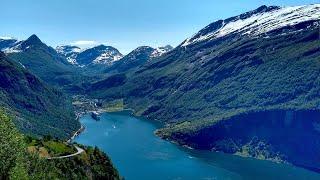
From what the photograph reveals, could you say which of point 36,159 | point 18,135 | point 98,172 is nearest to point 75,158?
point 98,172

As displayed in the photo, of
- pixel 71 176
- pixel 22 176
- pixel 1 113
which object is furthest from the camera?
pixel 71 176

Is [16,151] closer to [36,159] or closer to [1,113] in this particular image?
[1,113]

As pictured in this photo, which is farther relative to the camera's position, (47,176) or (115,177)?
(115,177)

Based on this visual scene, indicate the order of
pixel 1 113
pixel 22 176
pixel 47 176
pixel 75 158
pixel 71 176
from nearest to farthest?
pixel 22 176, pixel 1 113, pixel 47 176, pixel 71 176, pixel 75 158

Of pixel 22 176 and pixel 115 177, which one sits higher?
pixel 22 176

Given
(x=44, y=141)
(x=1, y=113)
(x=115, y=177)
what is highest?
(x=1, y=113)

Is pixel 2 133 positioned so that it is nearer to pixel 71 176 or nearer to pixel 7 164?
pixel 7 164
